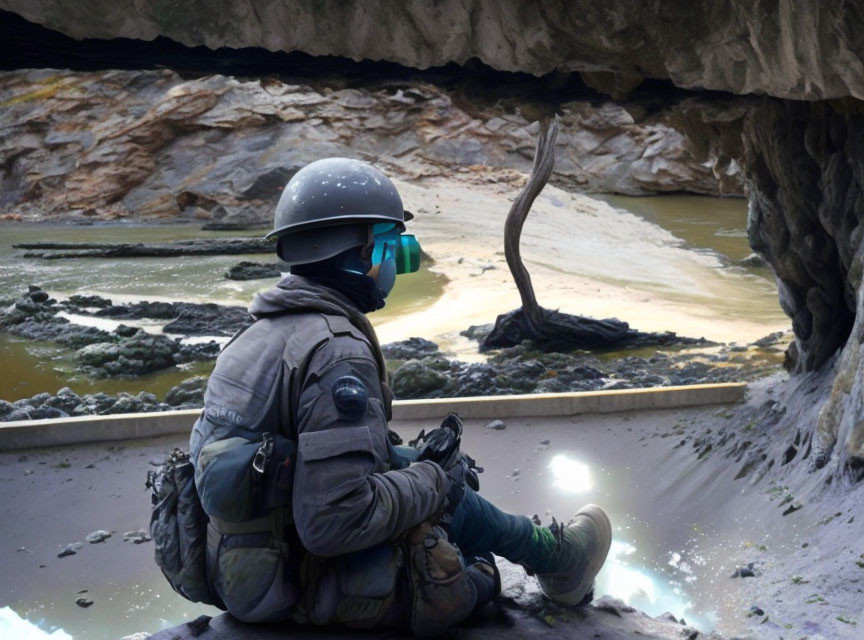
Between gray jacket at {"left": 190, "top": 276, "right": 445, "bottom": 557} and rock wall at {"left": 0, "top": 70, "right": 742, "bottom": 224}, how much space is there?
64.9ft

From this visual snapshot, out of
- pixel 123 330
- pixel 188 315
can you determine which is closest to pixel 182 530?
pixel 123 330

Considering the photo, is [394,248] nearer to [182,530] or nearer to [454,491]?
[454,491]

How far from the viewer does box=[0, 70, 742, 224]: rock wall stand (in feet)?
74.4

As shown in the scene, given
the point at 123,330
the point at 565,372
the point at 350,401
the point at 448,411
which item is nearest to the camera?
the point at 350,401

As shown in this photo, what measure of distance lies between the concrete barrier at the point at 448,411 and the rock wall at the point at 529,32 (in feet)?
6.81

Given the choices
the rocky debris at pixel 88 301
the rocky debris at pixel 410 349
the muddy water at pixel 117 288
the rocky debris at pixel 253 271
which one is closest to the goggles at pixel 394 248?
the muddy water at pixel 117 288

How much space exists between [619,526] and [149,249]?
1299 cm

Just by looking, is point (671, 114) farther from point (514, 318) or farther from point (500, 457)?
point (514, 318)

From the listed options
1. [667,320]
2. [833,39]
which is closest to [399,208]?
[833,39]

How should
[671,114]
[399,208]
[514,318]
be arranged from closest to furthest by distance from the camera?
[399,208] < [671,114] < [514,318]

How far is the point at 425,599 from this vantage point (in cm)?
243

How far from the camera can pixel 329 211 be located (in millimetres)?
2518

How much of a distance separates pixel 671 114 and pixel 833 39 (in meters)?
1.66

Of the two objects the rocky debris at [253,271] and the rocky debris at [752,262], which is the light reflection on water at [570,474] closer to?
the rocky debris at [253,271]
